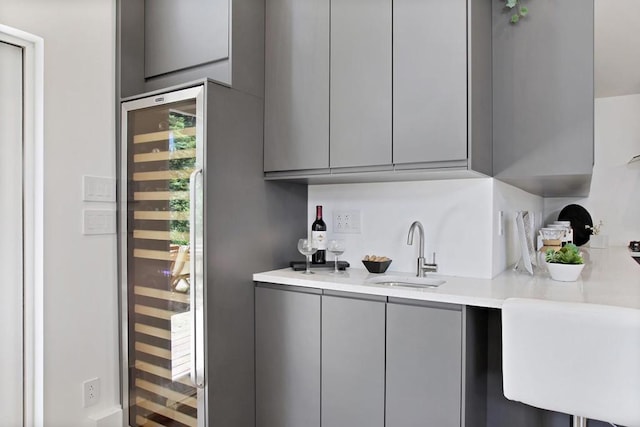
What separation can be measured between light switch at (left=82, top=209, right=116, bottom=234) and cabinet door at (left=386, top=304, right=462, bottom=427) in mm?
1435

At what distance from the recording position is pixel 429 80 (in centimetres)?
176

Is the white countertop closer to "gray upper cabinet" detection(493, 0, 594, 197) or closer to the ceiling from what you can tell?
"gray upper cabinet" detection(493, 0, 594, 197)

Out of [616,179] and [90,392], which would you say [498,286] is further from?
[616,179]

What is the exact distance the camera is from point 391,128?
6.04 ft

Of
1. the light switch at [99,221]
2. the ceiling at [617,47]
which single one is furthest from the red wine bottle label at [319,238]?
the ceiling at [617,47]

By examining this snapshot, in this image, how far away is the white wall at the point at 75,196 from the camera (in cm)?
188

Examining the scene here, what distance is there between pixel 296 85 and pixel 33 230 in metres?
1.38

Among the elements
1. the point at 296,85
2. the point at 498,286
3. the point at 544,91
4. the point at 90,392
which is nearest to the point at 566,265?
the point at 498,286

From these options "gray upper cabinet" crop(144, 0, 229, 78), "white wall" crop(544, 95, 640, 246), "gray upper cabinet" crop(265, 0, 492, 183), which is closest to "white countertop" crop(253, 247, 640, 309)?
"gray upper cabinet" crop(265, 0, 492, 183)

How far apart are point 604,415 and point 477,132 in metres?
1.11

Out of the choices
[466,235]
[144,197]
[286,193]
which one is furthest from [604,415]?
[144,197]

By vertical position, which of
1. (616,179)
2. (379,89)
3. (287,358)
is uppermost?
(379,89)

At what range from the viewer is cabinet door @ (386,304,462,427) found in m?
1.57

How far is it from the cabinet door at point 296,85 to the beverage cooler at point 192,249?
97 millimetres
